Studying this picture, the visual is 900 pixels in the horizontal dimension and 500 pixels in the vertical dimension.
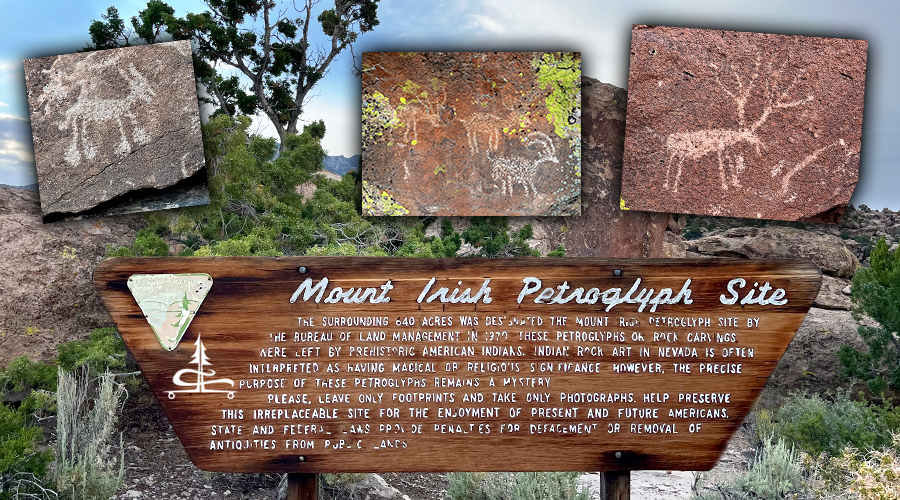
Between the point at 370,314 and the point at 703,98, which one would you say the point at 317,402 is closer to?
the point at 370,314

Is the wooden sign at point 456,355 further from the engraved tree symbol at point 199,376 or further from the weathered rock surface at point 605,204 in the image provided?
the weathered rock surface at point 605,204

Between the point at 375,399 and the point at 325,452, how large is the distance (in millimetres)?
315

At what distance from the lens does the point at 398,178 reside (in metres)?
5.50

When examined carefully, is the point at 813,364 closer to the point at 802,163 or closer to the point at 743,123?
the point at 802,163

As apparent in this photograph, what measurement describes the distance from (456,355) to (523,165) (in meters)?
3.19

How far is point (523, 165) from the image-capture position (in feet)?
18.4

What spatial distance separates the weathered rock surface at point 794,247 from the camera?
26.1 ft

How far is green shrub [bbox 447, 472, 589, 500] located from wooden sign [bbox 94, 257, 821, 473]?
5.62 feet

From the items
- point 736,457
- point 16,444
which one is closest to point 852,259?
point 736,457

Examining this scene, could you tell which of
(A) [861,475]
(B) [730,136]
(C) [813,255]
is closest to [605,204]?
(B) [730,136]

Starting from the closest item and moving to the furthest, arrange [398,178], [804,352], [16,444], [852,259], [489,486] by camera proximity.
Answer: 1. [16,444]
2. [489,486]
3. [398,178]
4. [804,352]
5. [852,259]

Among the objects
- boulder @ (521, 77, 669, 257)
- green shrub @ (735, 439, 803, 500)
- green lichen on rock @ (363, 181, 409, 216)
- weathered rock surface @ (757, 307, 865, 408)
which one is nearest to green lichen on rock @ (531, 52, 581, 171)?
boulder @ (521, 77, 669, 257)

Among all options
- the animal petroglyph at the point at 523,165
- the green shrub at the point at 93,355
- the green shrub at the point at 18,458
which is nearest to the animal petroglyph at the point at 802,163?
the animal petroglyph at the point at 523,165

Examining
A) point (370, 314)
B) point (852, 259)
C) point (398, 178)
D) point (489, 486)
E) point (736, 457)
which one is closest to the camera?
point (370, 314)
